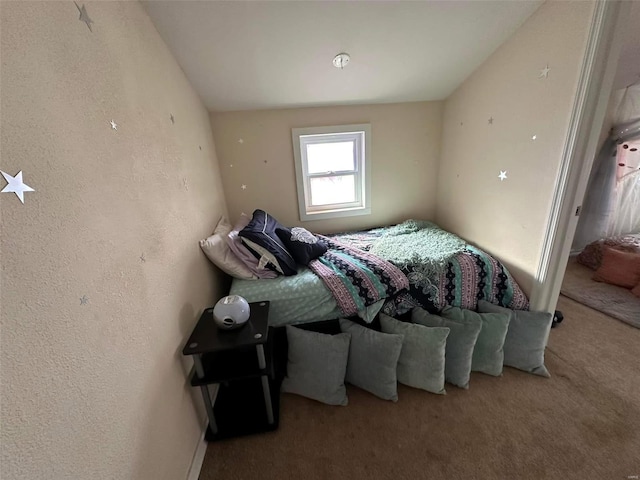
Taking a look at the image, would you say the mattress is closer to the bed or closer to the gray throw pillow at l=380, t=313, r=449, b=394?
the bed

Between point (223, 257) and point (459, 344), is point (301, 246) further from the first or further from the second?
point (459, 344)

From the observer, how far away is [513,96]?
171 cm

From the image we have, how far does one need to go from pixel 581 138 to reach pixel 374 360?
156cm

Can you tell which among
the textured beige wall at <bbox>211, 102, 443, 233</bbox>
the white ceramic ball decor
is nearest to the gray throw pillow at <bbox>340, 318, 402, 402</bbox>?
the white ceramic ball decor

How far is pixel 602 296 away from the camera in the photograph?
2.44 m

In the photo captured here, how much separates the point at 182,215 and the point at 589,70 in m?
2.11

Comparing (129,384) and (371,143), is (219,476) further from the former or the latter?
(371,143)

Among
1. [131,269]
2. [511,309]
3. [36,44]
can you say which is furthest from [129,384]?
[511,309]

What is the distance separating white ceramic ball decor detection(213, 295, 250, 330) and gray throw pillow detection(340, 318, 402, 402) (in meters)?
0.62

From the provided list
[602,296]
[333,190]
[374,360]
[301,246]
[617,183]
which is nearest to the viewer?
[374,360]

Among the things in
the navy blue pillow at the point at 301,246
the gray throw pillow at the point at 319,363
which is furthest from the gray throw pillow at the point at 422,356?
the navy blue pillow at the point at 301,246

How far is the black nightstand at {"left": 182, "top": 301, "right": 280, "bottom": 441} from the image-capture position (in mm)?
1253

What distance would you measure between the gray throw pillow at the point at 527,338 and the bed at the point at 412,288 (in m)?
0.12

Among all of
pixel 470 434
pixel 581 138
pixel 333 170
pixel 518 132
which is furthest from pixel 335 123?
pixel 470 434
